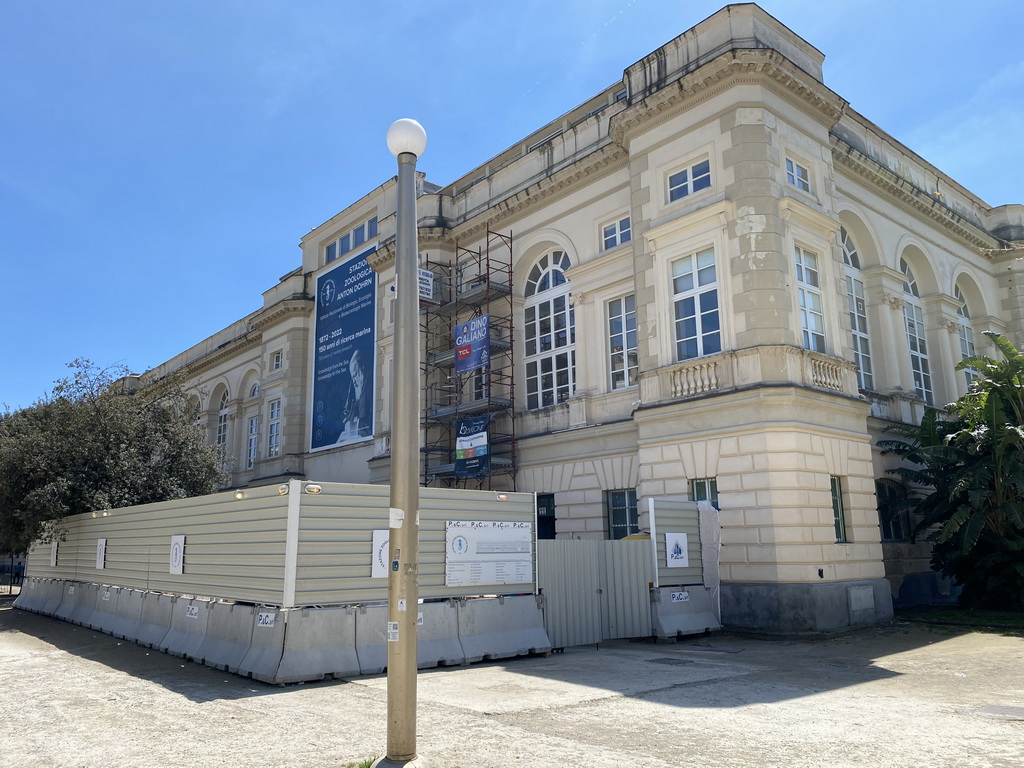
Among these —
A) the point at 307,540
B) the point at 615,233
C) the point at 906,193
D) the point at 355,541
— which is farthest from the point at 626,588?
the point at 906,193

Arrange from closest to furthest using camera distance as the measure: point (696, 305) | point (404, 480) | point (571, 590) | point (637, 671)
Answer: point (404, 480)
point (637, 671)
point (571, 590)
point (696, 305)

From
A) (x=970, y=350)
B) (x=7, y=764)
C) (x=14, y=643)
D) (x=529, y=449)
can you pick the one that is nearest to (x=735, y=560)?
(x=529, y=449)

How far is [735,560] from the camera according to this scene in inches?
666

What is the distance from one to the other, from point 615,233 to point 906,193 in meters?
10.1

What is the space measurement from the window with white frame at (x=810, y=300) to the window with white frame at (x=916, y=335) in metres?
6.78

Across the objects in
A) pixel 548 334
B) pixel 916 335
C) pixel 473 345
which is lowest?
pixel 473 345

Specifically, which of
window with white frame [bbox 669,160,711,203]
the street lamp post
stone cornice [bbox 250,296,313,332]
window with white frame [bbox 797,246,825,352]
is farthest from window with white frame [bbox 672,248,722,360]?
stone cornice [bbox 250,296,313,332]

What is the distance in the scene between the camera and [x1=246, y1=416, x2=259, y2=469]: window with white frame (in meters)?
40.4

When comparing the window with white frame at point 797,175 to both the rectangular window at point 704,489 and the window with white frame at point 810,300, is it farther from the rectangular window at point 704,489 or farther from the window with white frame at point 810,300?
the rectangular window at point 704,489

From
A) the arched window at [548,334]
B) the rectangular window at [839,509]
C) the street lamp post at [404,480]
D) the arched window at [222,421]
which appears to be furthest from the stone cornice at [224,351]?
the street lamp post at [404,480]

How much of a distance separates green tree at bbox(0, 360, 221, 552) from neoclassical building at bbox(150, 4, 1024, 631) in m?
6.77

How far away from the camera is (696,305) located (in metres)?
18.9

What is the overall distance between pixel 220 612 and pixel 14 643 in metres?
6.38

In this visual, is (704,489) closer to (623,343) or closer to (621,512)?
(621,512)
